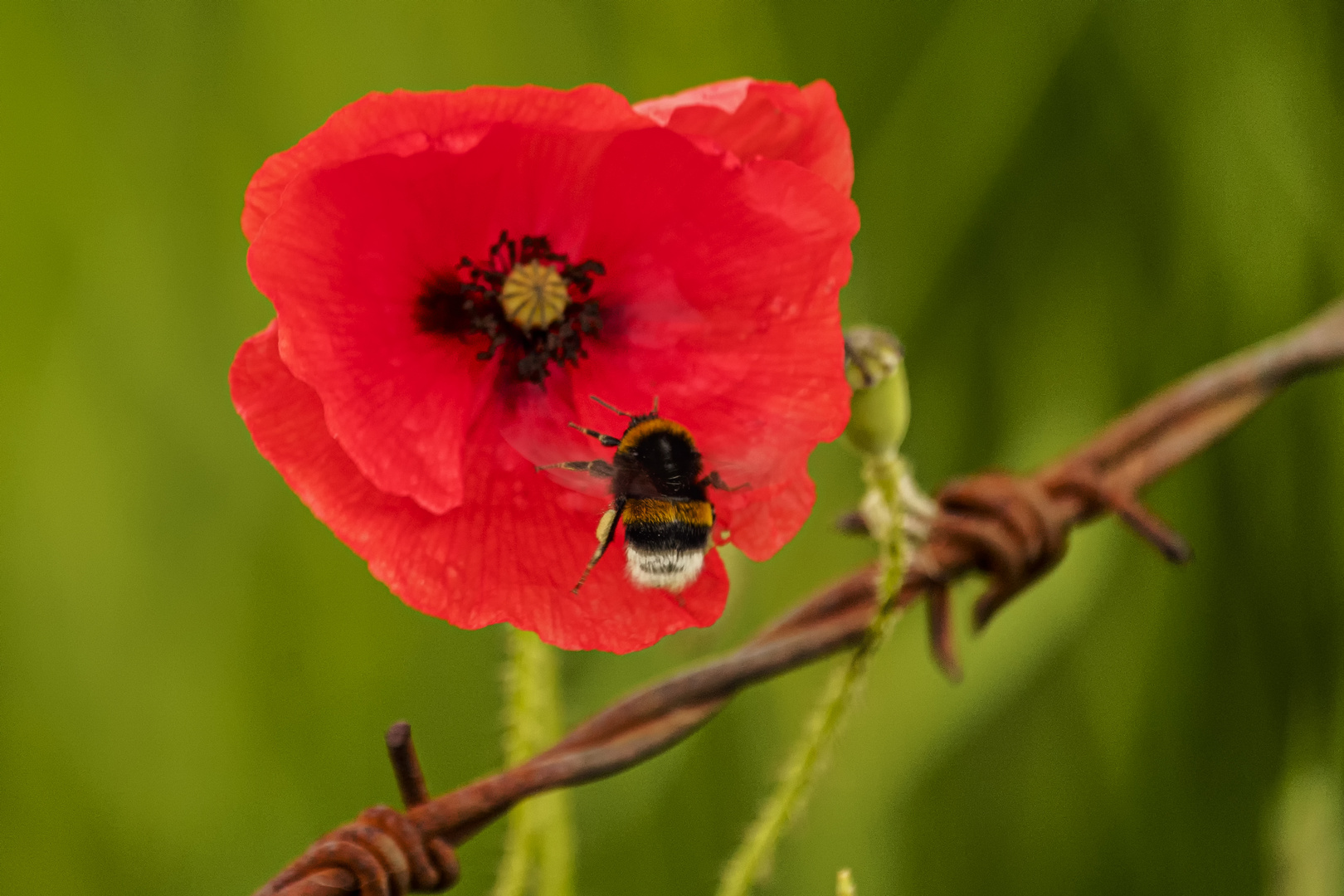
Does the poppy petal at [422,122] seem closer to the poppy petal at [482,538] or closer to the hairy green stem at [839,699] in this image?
the poppy petal at [482,538]

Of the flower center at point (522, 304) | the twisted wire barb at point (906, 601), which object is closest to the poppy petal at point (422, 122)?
the flower center at point (522, 304)

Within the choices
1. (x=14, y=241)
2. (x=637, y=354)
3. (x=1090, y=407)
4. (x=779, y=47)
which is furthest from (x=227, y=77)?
(x=1090, y=407)

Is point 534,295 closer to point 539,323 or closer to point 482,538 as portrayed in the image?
point 539,323

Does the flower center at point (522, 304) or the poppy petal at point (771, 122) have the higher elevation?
the poppy petal at point (771, 122)

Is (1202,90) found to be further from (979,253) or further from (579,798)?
(579,798)

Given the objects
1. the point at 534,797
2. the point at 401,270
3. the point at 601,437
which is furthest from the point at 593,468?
the point at 534,797

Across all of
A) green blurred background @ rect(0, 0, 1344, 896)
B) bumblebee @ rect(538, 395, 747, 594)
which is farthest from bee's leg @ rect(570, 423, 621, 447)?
green blurred background @ rect(0, 0, 1344, 896)
